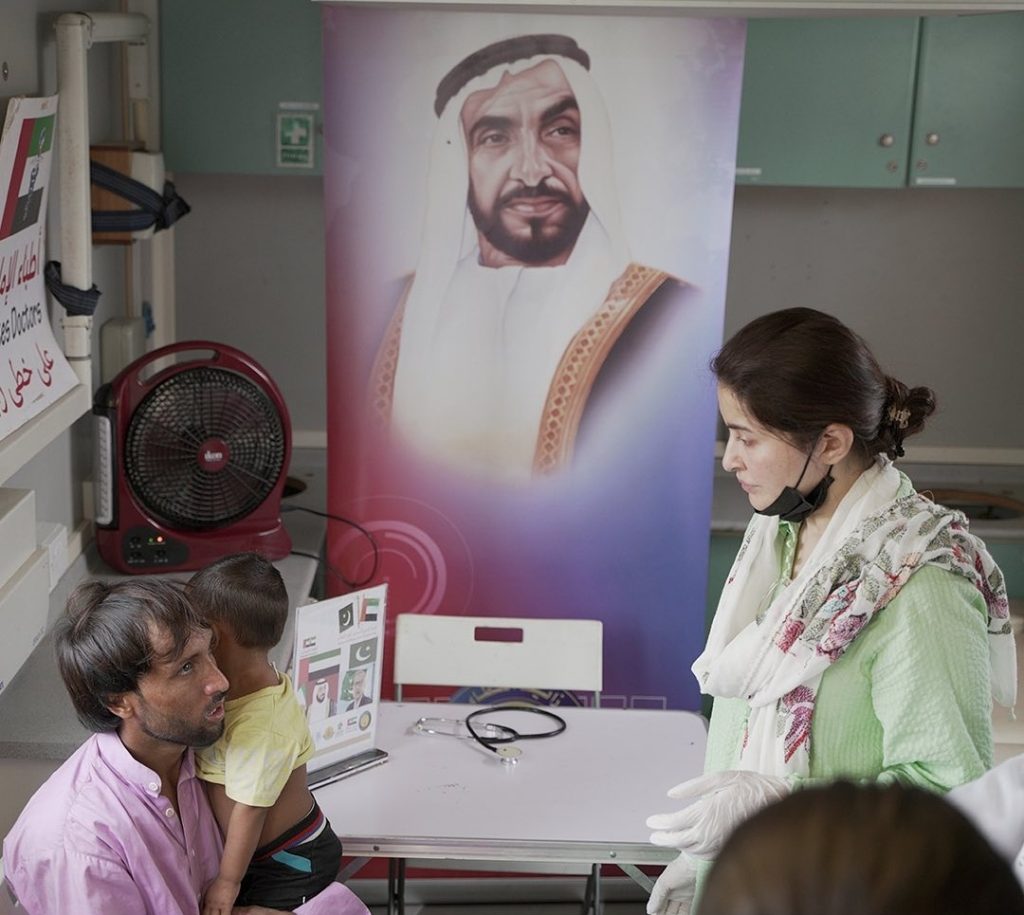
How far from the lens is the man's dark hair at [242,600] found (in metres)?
1.99

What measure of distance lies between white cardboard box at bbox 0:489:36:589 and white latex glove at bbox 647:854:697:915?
Answer: 1078mm

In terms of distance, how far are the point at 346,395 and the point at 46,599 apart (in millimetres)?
995

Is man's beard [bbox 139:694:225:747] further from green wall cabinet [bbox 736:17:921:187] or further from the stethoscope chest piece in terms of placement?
green wall cabinet [bbox 736:17:921:187]

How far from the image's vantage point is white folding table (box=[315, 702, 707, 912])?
2.24 meters

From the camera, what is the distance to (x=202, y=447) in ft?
9.75

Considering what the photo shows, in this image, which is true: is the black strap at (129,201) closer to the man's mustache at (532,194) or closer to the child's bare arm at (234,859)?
the man's mustache at (532,194)

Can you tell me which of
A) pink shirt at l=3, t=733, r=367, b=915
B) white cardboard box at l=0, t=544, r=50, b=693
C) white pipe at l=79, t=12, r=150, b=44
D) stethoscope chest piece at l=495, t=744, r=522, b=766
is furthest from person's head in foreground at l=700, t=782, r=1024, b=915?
white pipe at l=79, t=12, r=150, b=44

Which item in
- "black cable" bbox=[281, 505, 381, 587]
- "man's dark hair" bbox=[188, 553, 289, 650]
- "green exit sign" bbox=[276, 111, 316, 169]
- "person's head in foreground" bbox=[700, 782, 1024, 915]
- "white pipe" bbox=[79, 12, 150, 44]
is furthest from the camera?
"green exit sign" bbox=[276, 111, 316, 169]

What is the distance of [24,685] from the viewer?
2434 millimetres

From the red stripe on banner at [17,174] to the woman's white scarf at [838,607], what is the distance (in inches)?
51.9

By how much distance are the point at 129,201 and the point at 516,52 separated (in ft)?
3.01

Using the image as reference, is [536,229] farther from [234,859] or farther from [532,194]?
[234,859]

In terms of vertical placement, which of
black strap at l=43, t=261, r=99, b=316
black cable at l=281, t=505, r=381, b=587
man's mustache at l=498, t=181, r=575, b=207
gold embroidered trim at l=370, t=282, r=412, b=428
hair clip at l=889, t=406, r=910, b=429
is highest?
man's mustache at l=498, t=181, r=575, b=207

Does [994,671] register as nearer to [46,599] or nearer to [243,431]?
[46,599]
